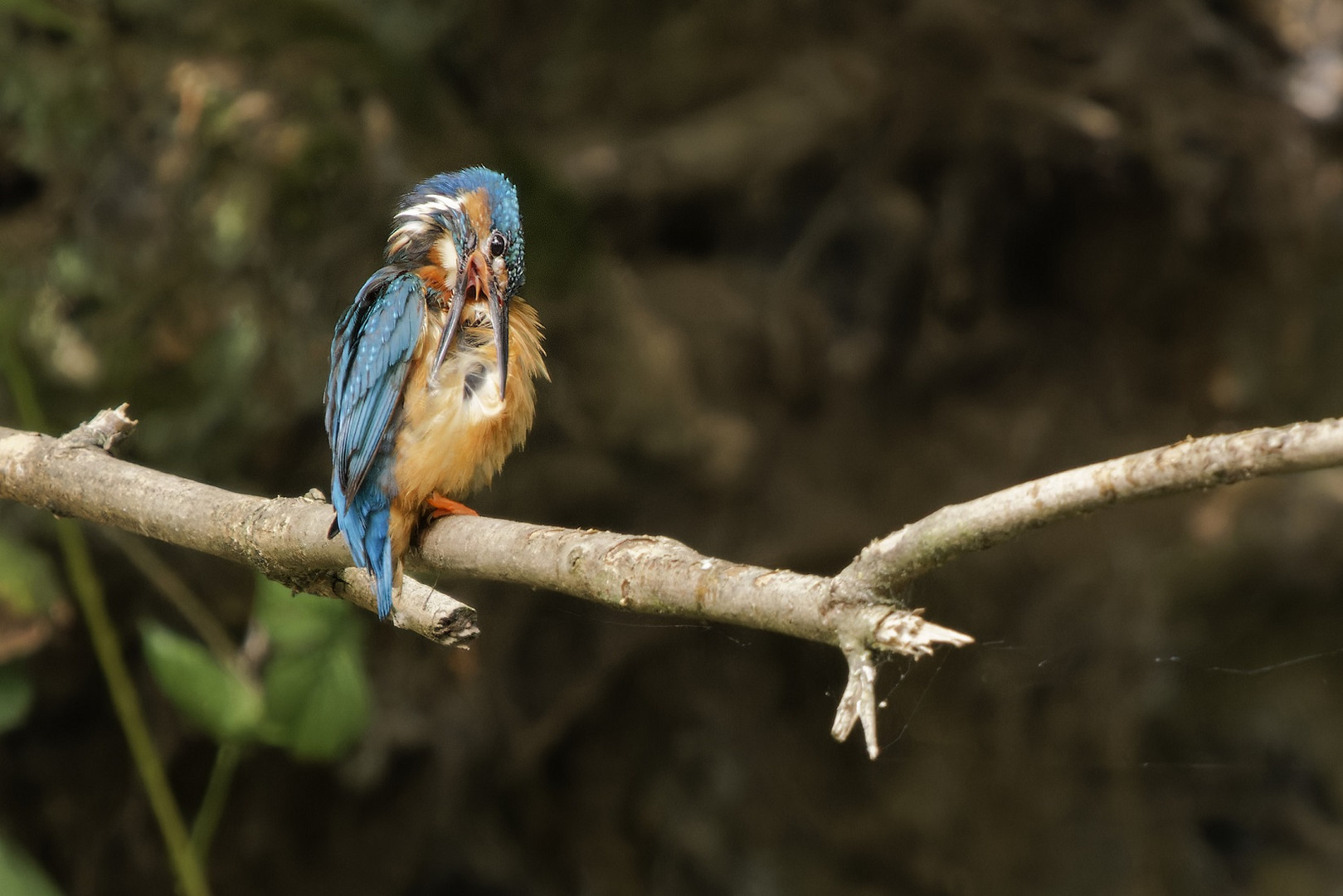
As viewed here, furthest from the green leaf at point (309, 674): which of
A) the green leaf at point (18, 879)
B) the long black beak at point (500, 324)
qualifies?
the long black beak at point (500, 324)

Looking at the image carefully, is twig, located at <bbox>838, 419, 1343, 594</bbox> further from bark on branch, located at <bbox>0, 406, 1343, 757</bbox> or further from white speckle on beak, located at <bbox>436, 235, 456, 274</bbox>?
white speckle on beak, located at <bbox>436, 235, 456, 274</bbox>

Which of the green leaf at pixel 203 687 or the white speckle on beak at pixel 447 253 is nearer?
the white speckle on beak at pixel 447 253

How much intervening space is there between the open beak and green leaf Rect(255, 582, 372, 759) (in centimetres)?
72

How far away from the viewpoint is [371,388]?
1.70 meters

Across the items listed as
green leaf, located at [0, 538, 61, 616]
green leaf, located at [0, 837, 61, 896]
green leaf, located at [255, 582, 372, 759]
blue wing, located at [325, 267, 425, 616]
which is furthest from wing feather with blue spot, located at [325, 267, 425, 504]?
green leaf, located at [0, 837, 61, 896]

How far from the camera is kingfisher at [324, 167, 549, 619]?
1621 mm

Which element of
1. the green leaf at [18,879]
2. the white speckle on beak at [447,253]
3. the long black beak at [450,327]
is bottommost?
the green leaf at [18,879]

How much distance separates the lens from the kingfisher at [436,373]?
1.62 metres

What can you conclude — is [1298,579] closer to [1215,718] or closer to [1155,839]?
[1215,718]

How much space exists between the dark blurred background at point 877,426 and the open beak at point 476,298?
111cm

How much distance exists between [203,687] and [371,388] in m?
0.75

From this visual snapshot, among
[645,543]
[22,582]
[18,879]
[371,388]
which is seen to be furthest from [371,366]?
[18,879]

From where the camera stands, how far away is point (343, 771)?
3018 millimetres

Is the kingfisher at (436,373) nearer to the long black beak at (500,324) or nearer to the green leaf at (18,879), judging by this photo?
the long black beak at (500,324)
